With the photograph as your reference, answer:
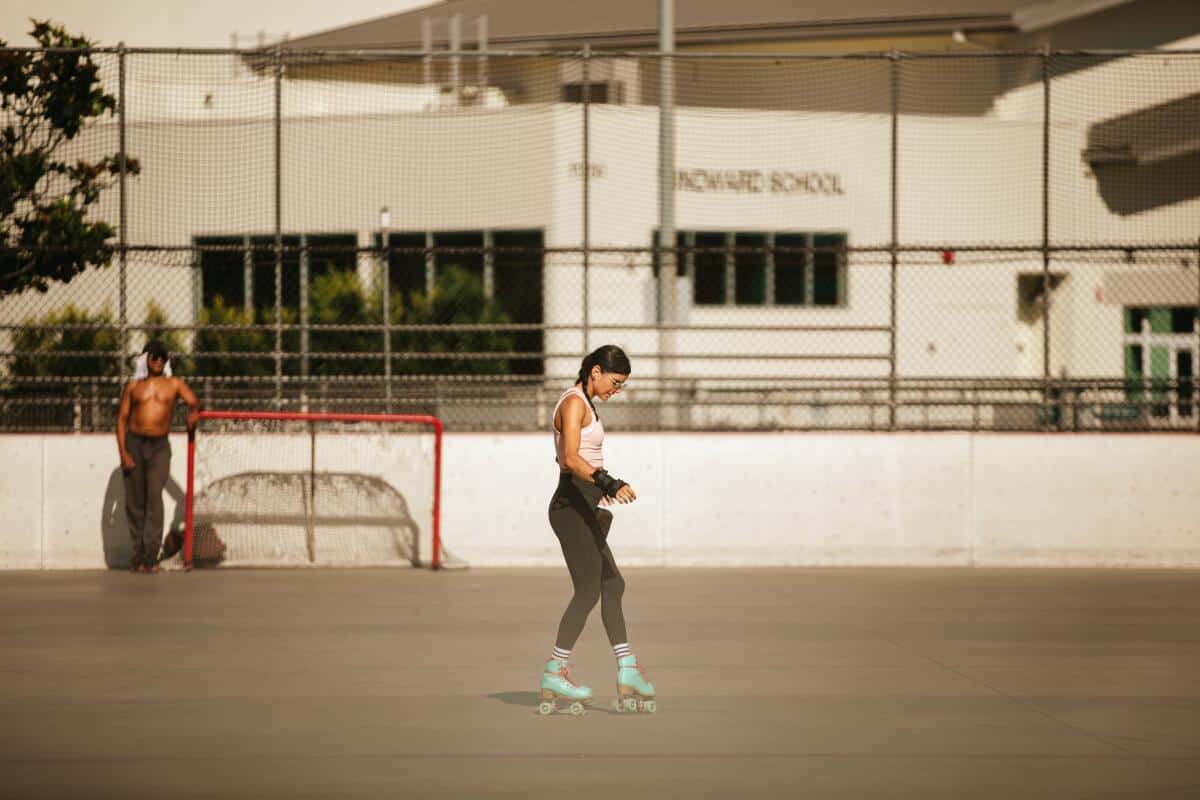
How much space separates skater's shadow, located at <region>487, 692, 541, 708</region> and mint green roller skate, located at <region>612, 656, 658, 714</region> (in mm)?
502

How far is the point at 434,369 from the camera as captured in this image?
58.3 feet

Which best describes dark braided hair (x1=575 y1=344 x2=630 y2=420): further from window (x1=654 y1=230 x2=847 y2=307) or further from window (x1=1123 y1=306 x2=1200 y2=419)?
window (x1=1123 y1=306 x2=1200 y2=419)

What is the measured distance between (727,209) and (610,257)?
4.30 m

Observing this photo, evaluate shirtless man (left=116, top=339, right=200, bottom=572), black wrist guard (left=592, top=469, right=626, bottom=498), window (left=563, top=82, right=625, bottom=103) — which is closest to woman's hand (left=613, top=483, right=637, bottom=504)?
black wrist guard (left=592, top=469, right=626, bottom=498)

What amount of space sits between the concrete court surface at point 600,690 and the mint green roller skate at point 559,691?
16 cm

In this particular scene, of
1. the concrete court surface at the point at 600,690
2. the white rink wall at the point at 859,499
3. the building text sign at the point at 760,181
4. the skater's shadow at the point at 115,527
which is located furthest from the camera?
the building text sign at the point at 760,181

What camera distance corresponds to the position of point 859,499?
1464cm

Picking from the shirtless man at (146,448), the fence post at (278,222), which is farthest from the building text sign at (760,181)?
Result: the shirtless man at (146,448)

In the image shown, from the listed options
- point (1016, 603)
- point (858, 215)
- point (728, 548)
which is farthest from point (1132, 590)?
point (858, 215)

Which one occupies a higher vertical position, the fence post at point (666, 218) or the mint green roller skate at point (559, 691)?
the fence post at point (666, 218)

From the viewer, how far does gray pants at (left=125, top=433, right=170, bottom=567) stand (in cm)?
1382

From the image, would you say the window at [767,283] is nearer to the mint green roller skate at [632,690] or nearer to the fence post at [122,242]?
the fence post at [122,242]

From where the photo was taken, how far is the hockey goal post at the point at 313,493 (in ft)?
47.6

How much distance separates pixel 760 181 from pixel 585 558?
22.6 m
